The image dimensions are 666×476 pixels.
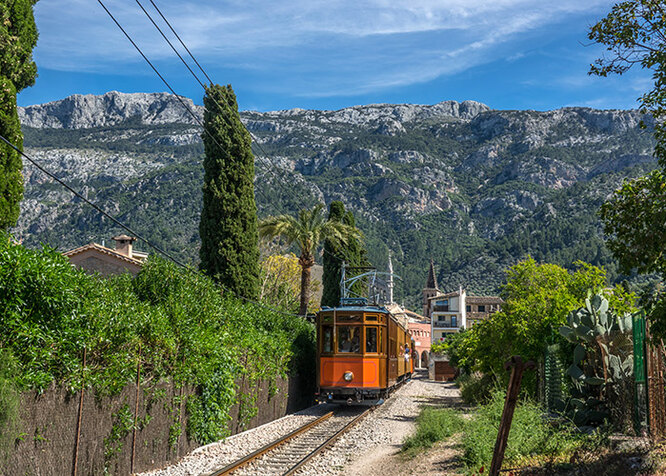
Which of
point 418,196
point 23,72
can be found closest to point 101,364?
point 23,72

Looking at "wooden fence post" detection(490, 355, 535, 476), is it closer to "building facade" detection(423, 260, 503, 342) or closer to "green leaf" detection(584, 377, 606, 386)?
"green leaf" detection(584, 377, 606, 386)

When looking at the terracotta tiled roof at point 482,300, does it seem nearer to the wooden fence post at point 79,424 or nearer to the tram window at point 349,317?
the tram window at point 349,317

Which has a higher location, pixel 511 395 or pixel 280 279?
pixel 280 279

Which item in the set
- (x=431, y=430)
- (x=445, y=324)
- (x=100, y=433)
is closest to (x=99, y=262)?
(x=431, y=430)

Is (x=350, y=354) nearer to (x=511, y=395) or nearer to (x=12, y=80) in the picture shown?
(x=12, y=80)

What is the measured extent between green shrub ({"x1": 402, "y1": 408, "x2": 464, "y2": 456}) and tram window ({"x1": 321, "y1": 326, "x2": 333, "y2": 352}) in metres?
7.46

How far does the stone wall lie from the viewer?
28.2 feet

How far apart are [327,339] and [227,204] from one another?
5.65m

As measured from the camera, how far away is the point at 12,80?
642 inches

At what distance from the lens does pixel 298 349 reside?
82.0 feet

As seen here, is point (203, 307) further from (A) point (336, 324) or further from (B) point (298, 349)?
(B) point (298, 349)

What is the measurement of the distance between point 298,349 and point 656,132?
17944mm

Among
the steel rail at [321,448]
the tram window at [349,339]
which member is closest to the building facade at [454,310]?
the tram window at [349,339]

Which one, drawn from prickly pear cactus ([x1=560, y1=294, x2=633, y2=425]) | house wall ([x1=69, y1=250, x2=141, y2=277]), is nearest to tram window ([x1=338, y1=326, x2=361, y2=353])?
prickly pear cactus ([x1=560, y1=294, x2=633, y2=425])
